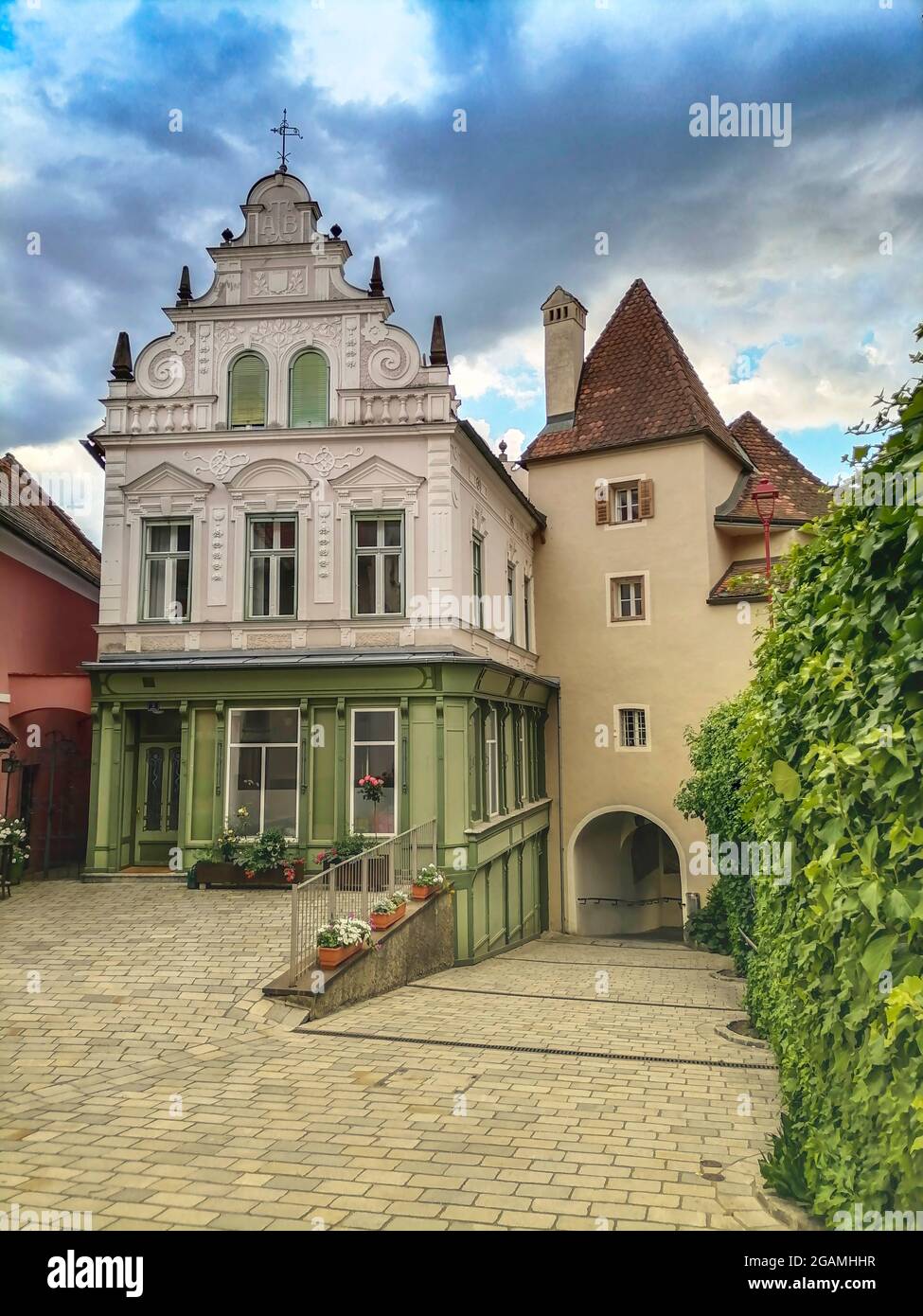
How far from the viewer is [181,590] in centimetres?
1897

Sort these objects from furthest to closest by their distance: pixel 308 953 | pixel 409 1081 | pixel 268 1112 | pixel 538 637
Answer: pixel 538 637, pixel 308 953, pixel 409 1081, pixel 268 1112

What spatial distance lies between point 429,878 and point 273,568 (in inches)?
274

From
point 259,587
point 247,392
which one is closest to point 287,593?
point 259,587

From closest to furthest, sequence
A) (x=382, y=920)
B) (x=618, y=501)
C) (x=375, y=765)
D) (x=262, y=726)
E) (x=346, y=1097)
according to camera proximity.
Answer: (x=346, y=1097) → (x=382, y=920) → (x=375, y=765) → (x=262, y=726) → (x=618, y=501)

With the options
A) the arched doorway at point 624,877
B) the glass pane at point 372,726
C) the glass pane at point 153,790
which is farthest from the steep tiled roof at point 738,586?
the glass pane at point 153,790

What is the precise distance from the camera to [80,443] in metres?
19.8

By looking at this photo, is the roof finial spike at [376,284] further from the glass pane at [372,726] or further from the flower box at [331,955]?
the flower box at [331,955]

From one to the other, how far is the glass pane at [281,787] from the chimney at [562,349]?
46.4 ft

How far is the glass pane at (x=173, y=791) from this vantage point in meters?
18.6

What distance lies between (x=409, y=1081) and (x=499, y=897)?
11822mm

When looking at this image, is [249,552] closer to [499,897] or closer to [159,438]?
[159,438]

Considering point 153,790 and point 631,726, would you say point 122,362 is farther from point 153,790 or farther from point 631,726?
point 631,726
